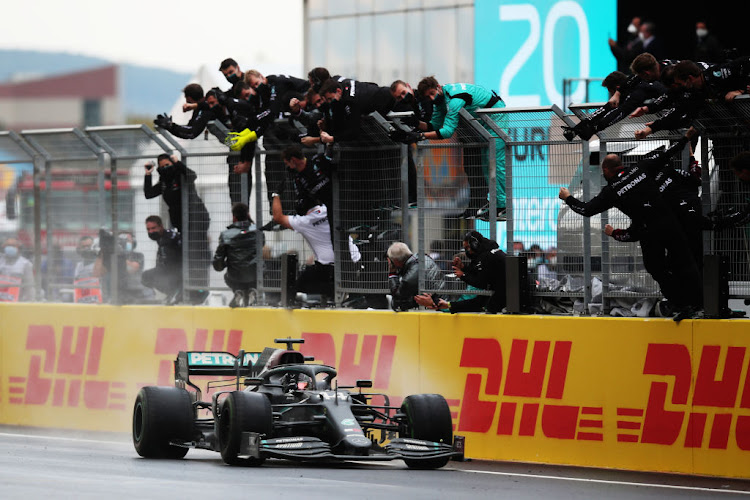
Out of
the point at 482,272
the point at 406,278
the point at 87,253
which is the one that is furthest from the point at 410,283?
the point at 87,253

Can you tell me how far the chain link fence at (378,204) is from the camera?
13953 mm

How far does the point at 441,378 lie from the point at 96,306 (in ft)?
17.3

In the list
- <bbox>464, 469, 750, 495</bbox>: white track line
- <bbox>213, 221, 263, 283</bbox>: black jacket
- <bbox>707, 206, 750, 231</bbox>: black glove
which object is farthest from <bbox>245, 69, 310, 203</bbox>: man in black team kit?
<bbox>707, 206, 750, 231</bbox>: black glove

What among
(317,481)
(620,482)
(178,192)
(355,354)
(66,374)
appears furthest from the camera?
(66,374)

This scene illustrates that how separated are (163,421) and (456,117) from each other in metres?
4.24

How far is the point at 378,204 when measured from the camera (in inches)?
619

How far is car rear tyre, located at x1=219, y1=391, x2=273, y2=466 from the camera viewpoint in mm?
12625

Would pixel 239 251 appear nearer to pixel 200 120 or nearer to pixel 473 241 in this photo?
→ pixel 200 120

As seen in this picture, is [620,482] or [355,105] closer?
[620,482]

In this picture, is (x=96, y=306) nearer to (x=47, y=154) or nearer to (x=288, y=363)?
(x=47, y=154)

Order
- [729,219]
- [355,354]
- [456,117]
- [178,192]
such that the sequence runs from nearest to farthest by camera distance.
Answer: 1. [729,219]
2. [456,117]
3. [355,354]
4. [178,192]

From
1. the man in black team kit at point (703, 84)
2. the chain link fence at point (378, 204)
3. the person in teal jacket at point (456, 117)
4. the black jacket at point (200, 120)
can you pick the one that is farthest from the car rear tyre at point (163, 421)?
the man in black team kit at point (703, 84)

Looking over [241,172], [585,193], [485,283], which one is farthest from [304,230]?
[585,193]

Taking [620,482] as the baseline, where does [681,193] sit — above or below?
above
